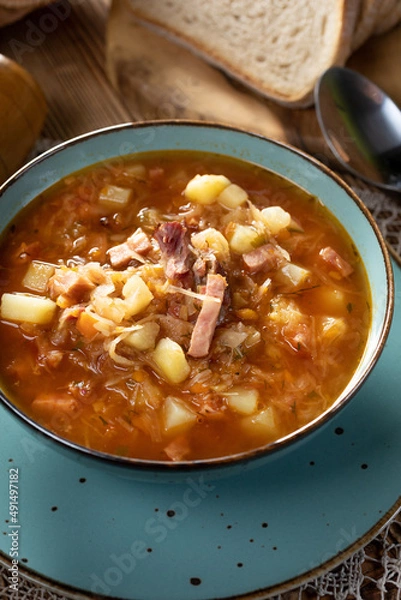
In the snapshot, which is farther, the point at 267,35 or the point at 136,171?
the point at 267,35

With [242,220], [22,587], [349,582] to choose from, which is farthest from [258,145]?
[22,587]

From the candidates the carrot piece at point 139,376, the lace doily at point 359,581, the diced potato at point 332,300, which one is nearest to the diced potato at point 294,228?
the diced potato at point 332,300

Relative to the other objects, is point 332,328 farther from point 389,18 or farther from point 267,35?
point 267,35


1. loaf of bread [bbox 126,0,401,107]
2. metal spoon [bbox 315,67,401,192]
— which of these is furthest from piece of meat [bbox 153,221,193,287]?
loaf of bread [bbox 126,0,401,107]

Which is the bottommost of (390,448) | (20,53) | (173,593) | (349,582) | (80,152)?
(349,582)

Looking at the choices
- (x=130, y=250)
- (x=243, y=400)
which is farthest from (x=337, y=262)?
(x=130, y=250)

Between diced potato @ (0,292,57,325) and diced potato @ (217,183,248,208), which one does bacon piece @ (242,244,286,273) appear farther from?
diced potato @ (0,292,57,325)

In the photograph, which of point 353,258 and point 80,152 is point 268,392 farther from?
point 80,152
